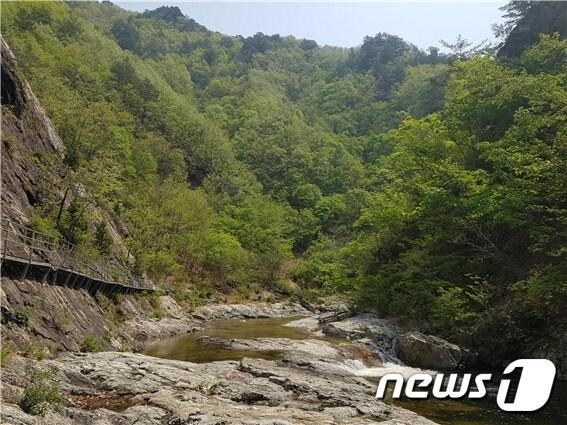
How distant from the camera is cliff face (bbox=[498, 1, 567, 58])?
53.3m

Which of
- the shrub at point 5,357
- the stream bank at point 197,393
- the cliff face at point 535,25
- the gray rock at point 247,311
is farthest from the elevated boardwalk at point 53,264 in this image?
the cliff face at point 535,25

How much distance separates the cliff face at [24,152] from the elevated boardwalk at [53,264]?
9.04ft

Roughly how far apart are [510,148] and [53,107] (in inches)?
1560

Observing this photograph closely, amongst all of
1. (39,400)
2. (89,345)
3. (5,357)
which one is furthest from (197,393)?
(89,345)

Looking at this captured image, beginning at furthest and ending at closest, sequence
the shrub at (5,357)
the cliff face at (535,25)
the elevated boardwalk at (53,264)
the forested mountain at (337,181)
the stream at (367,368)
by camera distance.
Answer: the cliff face at (535,25) → the forested mountain at (337,181) → the elevated boardwalk at (53,264) → the stream at (367,368) → the shrub at (5,357)

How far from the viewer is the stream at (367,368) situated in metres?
15.7

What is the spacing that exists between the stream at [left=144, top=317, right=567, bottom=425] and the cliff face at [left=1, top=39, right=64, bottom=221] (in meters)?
11.9

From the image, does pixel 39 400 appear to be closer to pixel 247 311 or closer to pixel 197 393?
pixel 197 393

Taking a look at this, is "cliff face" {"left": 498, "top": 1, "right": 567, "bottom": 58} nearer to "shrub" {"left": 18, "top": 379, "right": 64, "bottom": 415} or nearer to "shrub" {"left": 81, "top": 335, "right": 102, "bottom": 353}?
"shrub" {"left": 81, "top": 335, "right": 102, "bottom": 353}

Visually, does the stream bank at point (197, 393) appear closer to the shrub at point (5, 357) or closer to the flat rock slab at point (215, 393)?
the flat rock slab at point (215, 393)

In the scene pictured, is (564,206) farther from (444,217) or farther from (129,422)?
(129,422)

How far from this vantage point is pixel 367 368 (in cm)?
2420

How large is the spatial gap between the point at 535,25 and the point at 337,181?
59061 mm

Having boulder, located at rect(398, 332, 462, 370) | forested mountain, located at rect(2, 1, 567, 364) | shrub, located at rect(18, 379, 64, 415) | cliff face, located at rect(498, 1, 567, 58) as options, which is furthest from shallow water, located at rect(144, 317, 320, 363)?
cliff face, located at rect(498, 1, 567, 58)
